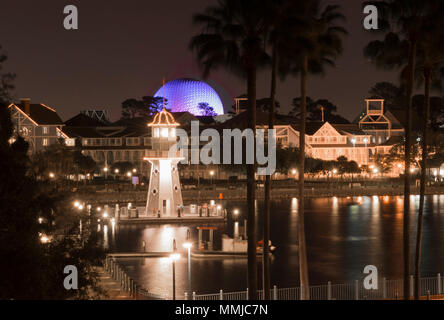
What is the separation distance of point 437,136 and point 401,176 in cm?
953

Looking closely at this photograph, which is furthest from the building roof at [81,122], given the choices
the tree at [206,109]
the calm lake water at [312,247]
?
the calm lake water at [312,247]

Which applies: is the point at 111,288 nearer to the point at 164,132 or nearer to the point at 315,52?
the point at 315,52

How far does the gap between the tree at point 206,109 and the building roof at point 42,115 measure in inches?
2614

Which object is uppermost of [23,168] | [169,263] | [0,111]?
[0,111]

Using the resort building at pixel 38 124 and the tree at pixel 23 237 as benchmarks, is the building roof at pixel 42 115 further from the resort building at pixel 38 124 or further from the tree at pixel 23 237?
the tree at pixel 23 237

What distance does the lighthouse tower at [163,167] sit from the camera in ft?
207

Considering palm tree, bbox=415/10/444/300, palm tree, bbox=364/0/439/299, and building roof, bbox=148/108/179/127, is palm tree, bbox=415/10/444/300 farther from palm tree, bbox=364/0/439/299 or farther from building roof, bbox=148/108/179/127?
building roof, bbox=148/108/179/127

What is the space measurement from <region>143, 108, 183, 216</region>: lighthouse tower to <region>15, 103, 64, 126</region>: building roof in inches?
2459

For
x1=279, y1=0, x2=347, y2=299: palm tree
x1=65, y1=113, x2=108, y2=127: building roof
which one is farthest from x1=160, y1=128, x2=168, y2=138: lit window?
x1=65, y1=113, x2=108, y2=127: building roof

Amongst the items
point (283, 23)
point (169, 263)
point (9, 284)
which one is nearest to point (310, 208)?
point (169, 263)

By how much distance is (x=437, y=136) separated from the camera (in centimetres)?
11769

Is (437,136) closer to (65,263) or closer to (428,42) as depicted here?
(428,42)

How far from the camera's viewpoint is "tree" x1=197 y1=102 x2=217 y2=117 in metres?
189

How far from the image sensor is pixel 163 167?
64.5m
